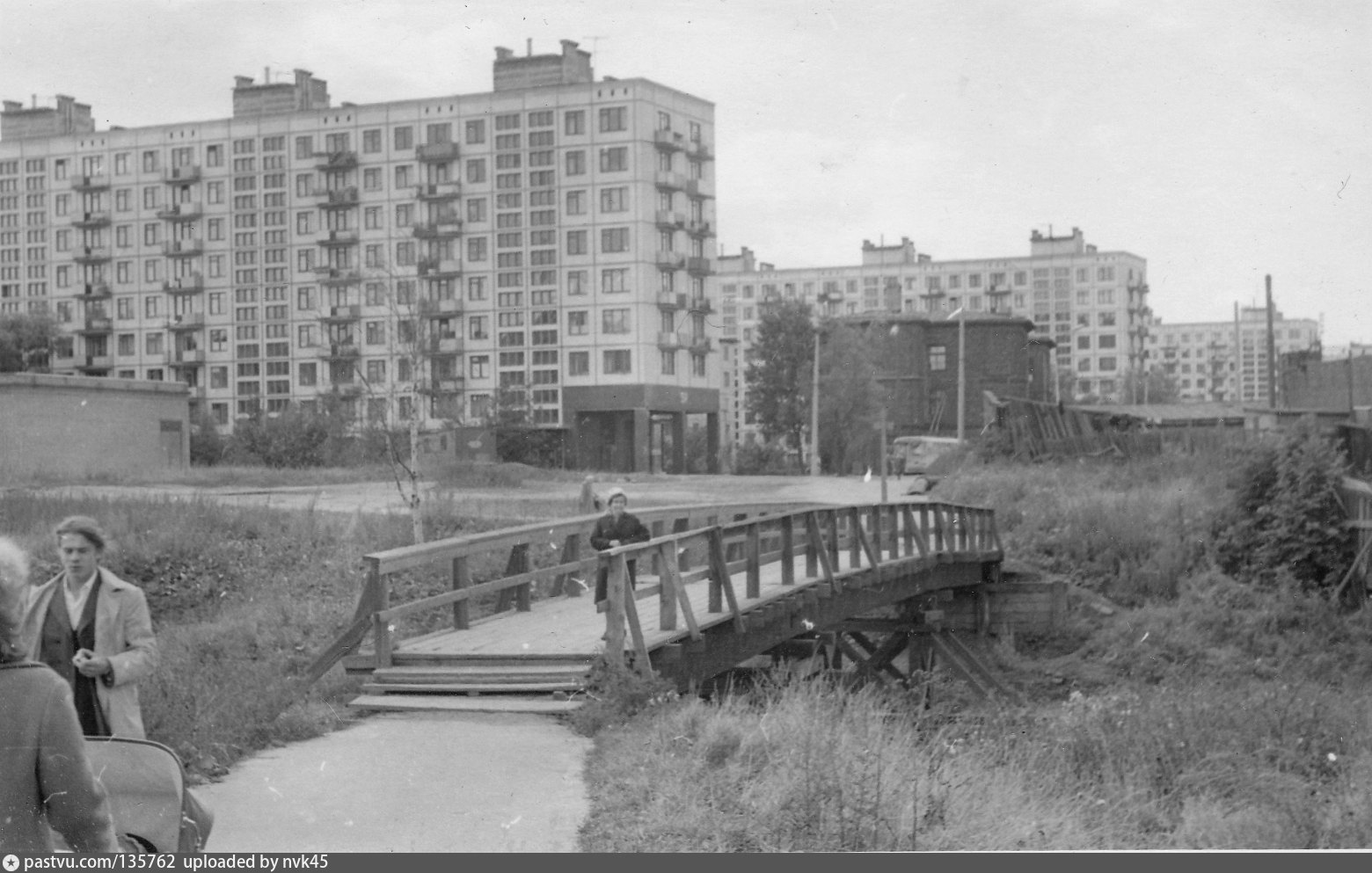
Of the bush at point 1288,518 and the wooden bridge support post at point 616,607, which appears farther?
the bush at point 1288,518

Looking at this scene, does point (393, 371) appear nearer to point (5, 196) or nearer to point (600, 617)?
point (600, 617)

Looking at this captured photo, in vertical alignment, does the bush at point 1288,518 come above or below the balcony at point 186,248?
below

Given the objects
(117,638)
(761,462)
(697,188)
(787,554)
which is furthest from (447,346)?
(761,462)

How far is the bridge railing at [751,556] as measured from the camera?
471 inches

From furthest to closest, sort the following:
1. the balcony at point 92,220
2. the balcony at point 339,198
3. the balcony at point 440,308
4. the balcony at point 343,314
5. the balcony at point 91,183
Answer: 1. the balcony at point 92,220
2. the balcony at point 91,183
3. the balcony at point 343,314
4. the balcony at point 440,308
5. the balcony at point 339,198

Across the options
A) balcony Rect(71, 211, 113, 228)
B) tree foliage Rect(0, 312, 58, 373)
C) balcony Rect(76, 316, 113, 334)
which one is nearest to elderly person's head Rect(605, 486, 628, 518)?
balcony Rect(71, 211, 113, 228)

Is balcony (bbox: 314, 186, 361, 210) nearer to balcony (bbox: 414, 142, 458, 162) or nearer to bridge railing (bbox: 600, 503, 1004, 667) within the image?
balcony (bbox: 414, 142, 458, 162)

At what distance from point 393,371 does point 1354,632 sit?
60.5 ft

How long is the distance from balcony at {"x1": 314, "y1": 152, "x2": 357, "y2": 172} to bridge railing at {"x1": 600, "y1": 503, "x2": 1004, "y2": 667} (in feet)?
19.7

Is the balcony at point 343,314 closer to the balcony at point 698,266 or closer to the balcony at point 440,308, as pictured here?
the balcony at point 440,308

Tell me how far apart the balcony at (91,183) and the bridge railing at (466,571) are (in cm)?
710

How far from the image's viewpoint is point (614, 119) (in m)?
16.5

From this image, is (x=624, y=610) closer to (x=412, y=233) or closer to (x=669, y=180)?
(x=669, y=180)

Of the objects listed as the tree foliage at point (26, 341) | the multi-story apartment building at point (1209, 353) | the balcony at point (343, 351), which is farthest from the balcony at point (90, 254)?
the multi-story apartment building at point (1209, 353)
